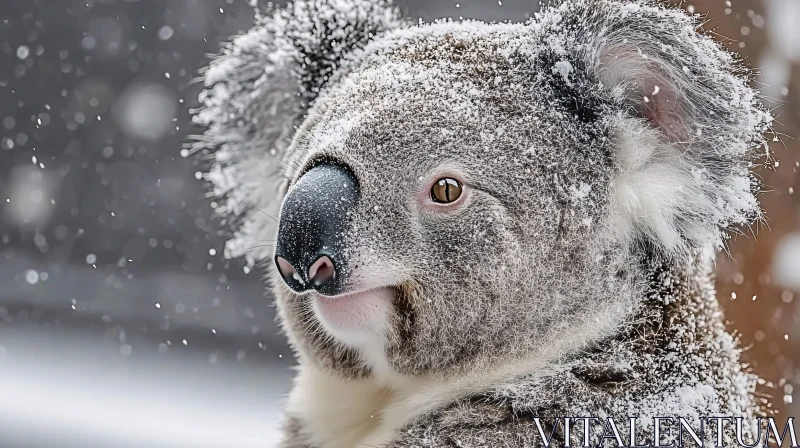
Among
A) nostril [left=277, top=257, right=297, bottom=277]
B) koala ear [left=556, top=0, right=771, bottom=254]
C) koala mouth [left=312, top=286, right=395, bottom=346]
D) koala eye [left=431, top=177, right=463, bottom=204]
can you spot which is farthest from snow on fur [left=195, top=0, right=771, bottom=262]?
nostril [left=277, top=257, right=297, bottom=277]

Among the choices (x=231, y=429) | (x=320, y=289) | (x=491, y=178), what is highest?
(x=231, y=429)

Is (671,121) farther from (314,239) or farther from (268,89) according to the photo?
(268,89)

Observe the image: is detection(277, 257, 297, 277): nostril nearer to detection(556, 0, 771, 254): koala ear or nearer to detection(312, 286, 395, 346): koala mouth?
detection(312, 286, 395, 346): koala mouth

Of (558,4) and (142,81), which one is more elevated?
(142,81)

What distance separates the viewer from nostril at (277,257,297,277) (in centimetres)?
122

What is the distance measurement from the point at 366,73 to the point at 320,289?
491mm

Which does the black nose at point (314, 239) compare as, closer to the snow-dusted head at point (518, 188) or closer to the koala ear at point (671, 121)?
the snow-dusted head at point (518, 188)

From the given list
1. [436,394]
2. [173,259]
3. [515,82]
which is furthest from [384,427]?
[173,259]

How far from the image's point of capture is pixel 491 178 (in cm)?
131

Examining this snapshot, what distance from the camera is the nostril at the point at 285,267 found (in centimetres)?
122

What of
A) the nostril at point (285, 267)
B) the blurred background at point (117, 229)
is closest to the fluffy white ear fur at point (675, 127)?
the nostril at point (285, 267)

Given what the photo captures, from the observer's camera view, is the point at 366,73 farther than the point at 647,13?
Yes

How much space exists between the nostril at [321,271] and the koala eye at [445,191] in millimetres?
202

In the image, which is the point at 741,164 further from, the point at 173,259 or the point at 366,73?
the point at 173,259
